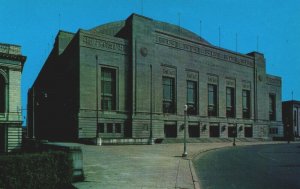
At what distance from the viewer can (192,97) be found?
58844 mm

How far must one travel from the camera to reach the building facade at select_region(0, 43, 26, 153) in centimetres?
3705

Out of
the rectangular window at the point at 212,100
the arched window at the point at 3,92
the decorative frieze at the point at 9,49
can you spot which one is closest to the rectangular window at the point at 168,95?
the rectangular window at the point at 212,100

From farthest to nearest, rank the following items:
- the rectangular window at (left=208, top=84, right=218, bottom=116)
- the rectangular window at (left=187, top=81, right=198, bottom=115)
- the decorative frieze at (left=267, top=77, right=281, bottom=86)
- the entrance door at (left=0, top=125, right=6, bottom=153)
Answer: the decorative frieze at (left=267, top=77, right=281, bottom=86) < the rectangular window at (left=208, top=84, right=218, bottom=116) < the rectangular window at (left=187, top=81, right=198, bottom=115) < the entrance door at (left=0, top=125, right=6, bottom=153)

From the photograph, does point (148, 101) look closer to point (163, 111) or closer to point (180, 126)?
point (163, 111)

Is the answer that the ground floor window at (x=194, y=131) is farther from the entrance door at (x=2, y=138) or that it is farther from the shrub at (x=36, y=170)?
the shrub at (x=36, y=170)

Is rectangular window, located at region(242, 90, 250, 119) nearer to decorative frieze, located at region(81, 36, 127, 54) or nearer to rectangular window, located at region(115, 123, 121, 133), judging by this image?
decorative frieze, located at region(81, 36, 127, 54)

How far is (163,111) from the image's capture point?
54.0 m

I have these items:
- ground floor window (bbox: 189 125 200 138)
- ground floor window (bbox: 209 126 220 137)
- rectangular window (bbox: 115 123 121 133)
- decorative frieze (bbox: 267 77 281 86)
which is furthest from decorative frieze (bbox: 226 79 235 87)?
rectangular window (bbox: 115 123 121 133)

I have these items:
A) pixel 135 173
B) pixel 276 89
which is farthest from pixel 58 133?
pixel 276 89

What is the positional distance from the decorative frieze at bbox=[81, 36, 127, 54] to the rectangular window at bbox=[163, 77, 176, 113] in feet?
32.3

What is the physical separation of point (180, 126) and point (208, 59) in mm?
15321

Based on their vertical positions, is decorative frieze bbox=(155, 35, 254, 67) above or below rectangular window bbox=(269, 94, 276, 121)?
above

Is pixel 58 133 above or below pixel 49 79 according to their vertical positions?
below

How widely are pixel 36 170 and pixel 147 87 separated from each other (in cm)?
4135
